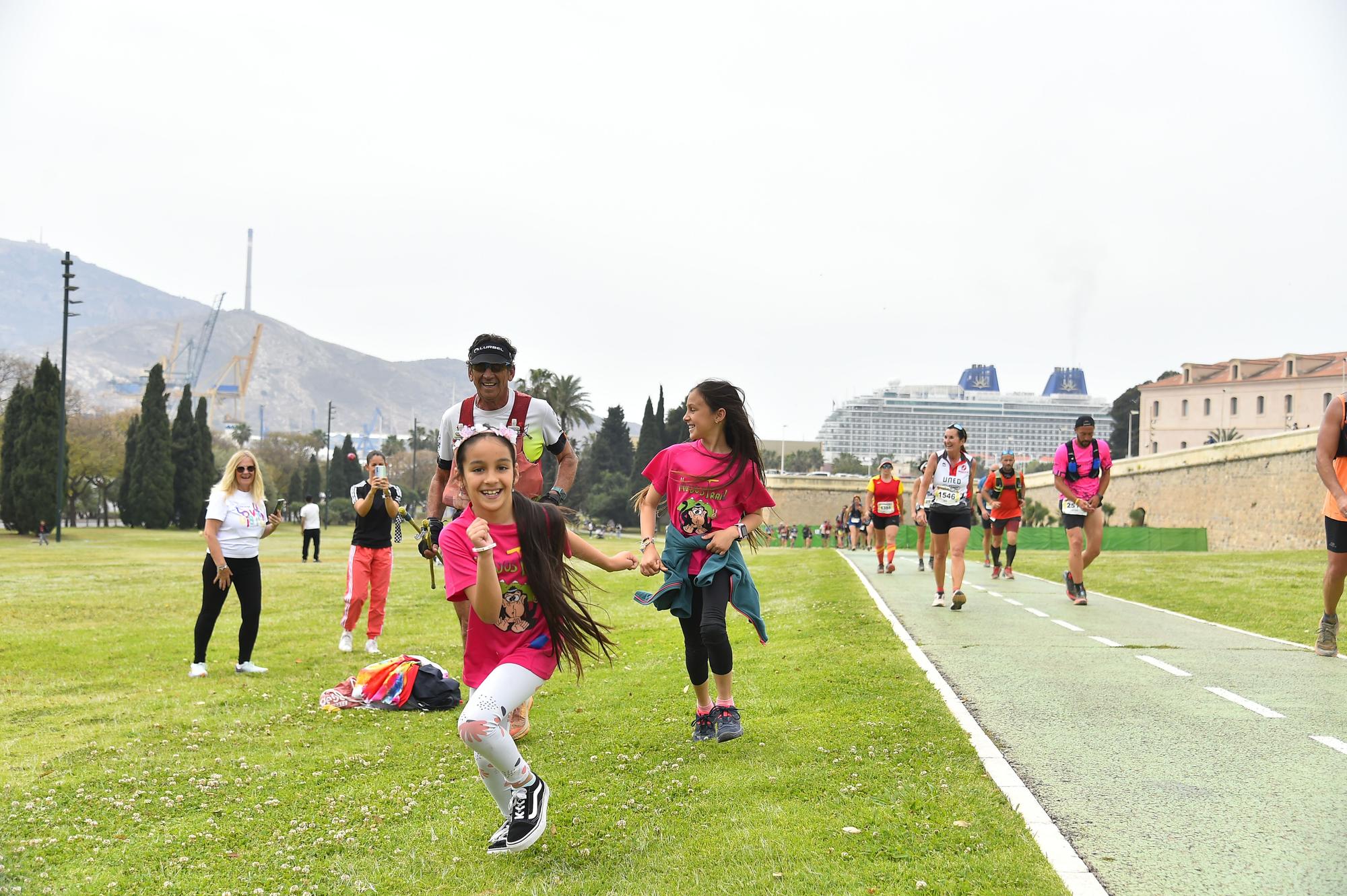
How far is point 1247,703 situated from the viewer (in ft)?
22.1

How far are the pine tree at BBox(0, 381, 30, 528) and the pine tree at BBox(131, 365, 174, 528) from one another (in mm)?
12837

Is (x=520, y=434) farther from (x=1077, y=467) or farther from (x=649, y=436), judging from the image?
(x=649, y=436)

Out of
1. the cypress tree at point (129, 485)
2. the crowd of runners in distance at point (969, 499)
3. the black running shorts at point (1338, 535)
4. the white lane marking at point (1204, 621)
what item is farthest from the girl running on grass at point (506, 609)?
the cypress tree at point (129, 485)

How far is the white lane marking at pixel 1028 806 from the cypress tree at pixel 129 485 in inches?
2994

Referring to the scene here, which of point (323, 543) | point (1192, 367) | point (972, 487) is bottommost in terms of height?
point (323, 543)

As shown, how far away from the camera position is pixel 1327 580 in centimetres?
876

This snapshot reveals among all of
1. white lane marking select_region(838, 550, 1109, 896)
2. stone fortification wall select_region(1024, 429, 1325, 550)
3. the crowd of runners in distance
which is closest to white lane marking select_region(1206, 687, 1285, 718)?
white lane marking select_region(838, 550, 1109, 896)

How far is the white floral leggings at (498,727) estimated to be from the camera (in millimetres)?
4246

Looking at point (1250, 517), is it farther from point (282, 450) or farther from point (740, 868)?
point (282, 450)

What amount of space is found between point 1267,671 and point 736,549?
456 cm

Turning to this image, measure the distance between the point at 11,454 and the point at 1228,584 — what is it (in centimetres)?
6096

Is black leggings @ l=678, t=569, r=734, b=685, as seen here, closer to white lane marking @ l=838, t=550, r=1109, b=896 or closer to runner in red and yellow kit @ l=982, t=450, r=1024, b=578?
white lane marking @ l=838, t=550, r=1109, b=896

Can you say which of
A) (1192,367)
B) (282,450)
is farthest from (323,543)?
(1192,367)

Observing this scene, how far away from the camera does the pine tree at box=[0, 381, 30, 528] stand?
57.2 metres
